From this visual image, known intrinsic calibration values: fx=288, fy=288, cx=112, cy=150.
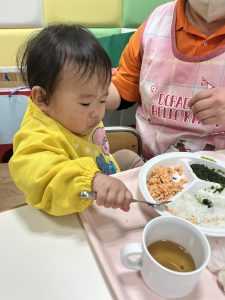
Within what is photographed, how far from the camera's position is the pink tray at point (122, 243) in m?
0.51

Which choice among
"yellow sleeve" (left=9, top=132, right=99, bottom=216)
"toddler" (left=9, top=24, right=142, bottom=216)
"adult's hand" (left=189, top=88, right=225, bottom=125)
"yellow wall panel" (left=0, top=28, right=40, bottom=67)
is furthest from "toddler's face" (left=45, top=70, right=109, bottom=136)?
"yellow wall panel" (left=0, top=28, right=40, bottom=67)

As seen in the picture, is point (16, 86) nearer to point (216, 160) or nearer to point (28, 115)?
point (28, 115)

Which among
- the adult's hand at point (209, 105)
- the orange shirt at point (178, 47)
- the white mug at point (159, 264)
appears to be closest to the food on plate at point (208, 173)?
the adult's hand at point (209, 105)

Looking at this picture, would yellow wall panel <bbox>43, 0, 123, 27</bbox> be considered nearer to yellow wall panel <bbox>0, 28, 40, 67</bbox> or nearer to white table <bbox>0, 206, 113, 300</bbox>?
yellow wall panel <bbox>0, 28, 40, 67</bbox>

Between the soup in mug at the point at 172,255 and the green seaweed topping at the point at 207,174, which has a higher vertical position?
the soup in mug at the point at 172,255

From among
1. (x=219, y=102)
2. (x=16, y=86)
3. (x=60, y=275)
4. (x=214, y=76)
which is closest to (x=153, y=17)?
(x=214, y=76)

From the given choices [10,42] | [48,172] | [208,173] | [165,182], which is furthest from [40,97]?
[10,42]

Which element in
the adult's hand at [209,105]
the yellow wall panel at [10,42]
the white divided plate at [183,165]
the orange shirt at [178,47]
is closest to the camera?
the white divided plate at [183,165]

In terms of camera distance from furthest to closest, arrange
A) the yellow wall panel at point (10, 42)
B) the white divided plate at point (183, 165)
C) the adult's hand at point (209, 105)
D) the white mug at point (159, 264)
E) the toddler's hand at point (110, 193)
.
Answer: the yellow wall panel at point (10, 42) < the adult's hand at point (209, 105) < the white divided plate at point (183, 165) < the toddler's hand at point (110, 193) < the white mug at point (159, 264)

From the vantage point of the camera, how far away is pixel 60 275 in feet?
1.74

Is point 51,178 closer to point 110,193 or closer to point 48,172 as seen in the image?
point 48,172

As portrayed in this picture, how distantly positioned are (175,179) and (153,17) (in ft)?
2.26

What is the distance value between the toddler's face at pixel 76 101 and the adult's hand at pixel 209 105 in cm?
26

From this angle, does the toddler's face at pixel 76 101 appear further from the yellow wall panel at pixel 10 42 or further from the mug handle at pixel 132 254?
the yellow wall panel at pixel 10 42
